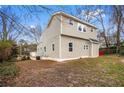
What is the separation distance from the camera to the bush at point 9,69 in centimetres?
327

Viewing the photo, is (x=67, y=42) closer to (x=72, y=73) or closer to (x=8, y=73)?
(x=72, y=73)

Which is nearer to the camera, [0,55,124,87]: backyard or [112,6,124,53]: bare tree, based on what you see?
[0,55,124,87]: backyard

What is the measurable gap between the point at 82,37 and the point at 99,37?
112 cm

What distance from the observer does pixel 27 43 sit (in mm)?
3576

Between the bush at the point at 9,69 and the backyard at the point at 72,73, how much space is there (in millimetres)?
23

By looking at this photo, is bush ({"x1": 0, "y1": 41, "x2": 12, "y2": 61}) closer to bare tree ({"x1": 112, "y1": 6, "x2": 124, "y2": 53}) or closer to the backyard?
the backyard

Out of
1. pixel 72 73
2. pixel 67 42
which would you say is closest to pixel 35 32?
pixel 72 73

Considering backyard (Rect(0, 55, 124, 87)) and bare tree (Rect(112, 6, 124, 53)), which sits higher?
bare tree (Rect(112, 6, 124, 53))

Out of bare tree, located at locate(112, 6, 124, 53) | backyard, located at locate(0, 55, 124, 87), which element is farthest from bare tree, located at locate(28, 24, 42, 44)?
bare tree, located at locate(112, 6, 124, 53)

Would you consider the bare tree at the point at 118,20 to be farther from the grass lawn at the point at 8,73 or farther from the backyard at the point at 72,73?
the grass lawn at the point at 8,73

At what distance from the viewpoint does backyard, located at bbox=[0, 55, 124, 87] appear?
3.07 meters

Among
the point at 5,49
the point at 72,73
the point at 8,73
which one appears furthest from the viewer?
the point at 5,49

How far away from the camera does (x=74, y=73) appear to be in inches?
133

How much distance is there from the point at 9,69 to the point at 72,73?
1.26 m
